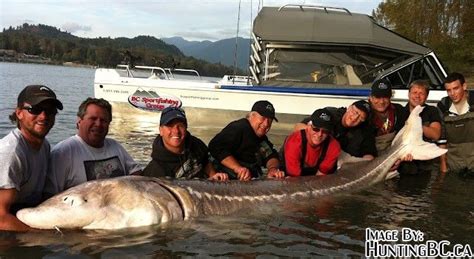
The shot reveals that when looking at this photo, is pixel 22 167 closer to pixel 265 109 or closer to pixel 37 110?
pixel 37 110

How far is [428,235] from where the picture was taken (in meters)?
4.42

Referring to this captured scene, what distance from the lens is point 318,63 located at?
1057 centimetres

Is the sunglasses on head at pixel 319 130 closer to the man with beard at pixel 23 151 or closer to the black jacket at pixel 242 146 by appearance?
the black jacket at pixel 242 146

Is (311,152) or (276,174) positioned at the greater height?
(311,152)

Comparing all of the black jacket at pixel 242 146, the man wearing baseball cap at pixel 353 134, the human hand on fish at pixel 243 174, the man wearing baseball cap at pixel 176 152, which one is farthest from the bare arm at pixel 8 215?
the man wearing baseball cap at pixel 353 134

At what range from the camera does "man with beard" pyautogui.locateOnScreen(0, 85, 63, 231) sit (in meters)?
3.48

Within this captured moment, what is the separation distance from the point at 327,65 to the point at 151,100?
158 inches

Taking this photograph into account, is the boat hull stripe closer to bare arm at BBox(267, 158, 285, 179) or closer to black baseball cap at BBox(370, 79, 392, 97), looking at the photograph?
black baseball cap at BBox(370, 79, 392, 97)

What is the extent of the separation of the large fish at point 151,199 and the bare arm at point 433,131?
2390mm

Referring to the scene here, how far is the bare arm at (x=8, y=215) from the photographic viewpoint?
347cm

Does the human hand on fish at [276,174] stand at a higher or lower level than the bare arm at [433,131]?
lower

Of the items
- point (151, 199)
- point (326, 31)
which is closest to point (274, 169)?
point (151, 199)

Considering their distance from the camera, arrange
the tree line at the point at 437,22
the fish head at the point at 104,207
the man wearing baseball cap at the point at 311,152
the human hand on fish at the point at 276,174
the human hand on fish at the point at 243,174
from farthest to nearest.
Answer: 1. the tree line at the point at 437,22
2. the man wearing baseball cap at the point at 311,152
3. the human hand on fish at the point at 276,174
4. the human hand on fish at the point at 243,174
5. the fish head at the point at 104,207

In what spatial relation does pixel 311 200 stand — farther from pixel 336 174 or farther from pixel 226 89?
pixel 226 89
